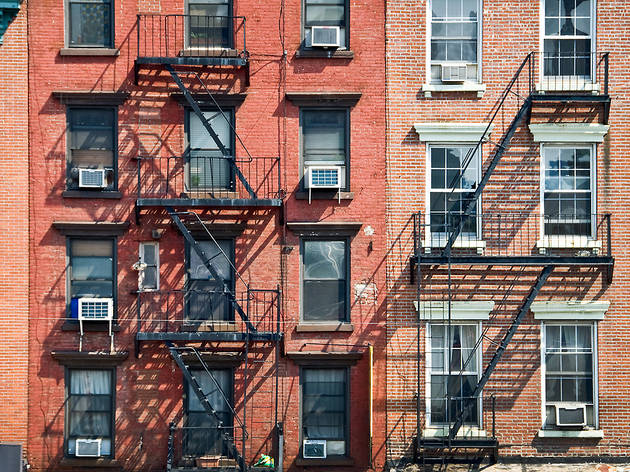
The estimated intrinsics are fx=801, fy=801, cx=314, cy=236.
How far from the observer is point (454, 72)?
1672cm

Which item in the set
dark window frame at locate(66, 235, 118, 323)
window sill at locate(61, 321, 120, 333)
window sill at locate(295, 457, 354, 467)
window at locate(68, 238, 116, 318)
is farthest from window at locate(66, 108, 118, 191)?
window sill at locate(295, 457, 354, 467)

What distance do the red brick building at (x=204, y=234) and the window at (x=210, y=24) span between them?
42 mm

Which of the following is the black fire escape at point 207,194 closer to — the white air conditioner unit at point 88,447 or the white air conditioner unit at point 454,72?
the white air conditioner unit at point 88,447

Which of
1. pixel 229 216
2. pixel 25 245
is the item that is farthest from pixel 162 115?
pixel 25 245

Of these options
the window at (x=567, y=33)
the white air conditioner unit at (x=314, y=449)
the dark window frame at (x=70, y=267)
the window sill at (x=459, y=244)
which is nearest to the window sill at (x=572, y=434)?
the window sill at (x=459, y=244)

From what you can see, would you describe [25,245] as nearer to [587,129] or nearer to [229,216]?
[229,216]

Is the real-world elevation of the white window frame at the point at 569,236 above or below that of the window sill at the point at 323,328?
above

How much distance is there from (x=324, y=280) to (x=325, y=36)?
506cm

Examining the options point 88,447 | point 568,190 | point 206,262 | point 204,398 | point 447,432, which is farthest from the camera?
point 568,190

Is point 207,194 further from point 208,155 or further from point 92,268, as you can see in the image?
point 92,268

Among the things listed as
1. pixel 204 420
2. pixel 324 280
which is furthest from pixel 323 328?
pixel 204 420

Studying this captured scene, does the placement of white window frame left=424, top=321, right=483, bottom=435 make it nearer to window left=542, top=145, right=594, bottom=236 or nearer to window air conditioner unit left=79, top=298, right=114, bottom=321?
window left=542, top=145, right=594, bottom=236

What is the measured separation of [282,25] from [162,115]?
3129 millimetres

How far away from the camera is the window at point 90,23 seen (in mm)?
16766
